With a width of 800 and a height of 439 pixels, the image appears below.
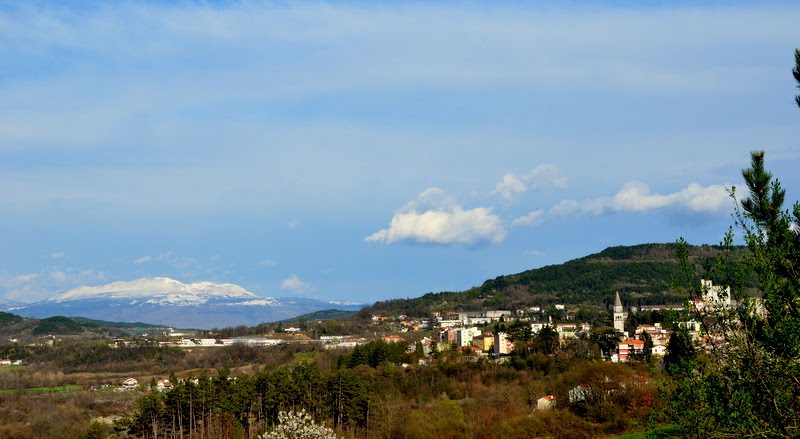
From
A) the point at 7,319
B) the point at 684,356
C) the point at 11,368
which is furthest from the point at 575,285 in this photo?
the point at 684,356

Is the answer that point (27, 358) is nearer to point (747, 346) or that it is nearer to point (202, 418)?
point (202, 418)

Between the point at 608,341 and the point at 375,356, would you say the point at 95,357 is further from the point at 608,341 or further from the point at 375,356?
the point at 608,341

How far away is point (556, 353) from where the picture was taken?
191ft

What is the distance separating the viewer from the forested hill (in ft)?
434

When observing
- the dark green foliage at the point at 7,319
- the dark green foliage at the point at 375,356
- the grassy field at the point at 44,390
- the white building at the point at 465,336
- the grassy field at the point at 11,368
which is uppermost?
the dark green foliage at the point at 7,319

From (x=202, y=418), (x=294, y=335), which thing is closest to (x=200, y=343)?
(x=294, y=335)

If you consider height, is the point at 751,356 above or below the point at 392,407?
above

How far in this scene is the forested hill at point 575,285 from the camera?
132 meters

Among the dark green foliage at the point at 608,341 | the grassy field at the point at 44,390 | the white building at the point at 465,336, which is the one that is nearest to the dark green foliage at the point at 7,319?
the grassy field at the point at 44,390

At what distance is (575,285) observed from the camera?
145375mm

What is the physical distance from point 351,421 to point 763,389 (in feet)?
110

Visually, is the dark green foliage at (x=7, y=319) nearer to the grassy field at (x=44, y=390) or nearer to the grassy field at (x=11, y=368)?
the grassy field at (x=11, y=368)

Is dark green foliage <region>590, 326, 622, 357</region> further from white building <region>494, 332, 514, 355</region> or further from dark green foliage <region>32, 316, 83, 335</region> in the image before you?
dark green foliage <region>32, 316, 83, 335</region>

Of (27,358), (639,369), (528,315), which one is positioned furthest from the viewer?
(528,315)
